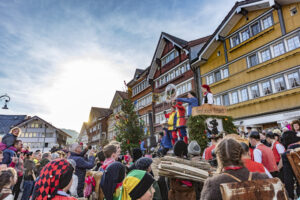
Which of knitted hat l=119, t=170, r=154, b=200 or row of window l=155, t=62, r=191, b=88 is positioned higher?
row of window l=155, t=62, r=191, b=88

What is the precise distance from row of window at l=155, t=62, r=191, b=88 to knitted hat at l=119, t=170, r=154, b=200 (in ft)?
74.9

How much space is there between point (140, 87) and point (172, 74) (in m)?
9.78

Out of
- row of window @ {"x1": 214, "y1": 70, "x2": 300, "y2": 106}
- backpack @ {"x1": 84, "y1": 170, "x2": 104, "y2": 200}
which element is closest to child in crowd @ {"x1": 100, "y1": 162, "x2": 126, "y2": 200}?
backpack @ {"x1": 84, "y1": 170, "x2": 104, "y2": 200}

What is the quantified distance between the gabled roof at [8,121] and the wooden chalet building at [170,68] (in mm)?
39943

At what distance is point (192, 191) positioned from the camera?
3.49 m

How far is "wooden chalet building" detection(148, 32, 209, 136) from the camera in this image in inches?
947

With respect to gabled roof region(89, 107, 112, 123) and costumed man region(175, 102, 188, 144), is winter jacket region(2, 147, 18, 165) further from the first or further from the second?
gabled roof region(89, 107, 112, 123)

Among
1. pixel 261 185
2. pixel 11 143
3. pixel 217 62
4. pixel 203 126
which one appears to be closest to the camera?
pixel 261 185

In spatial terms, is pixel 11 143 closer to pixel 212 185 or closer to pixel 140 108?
pixel 212 185

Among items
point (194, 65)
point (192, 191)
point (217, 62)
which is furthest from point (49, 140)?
point (192, 191)

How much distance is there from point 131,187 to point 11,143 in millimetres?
5306

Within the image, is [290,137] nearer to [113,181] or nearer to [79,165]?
[113,181]

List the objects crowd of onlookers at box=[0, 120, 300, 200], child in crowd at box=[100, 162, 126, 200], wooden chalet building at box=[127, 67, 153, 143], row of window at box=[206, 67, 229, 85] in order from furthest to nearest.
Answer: wooden chalet building at box=[127, 67, 153, 143], row of window at box=[206, 67, 229, 85], child in crowd at box=[100, 162, 126, 200], crowd of onlookers at box=[0, 120, 300, 200]

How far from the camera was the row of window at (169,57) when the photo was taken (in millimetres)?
26766
